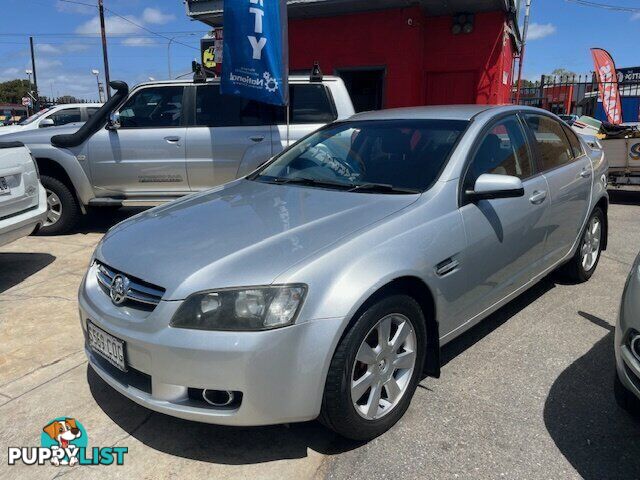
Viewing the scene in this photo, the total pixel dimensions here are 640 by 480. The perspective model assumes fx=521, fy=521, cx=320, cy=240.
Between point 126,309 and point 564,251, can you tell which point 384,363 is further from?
point 564,251

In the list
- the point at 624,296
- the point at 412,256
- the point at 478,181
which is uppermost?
the point at 478,181

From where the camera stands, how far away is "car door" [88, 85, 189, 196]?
20.4 feet

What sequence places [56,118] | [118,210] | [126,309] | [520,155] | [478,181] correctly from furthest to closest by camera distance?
[56,118] → [118,210] → [520,155] → [478,181] → [126,309]

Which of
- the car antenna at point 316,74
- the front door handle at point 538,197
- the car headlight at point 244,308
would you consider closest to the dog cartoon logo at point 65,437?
the car headlight at point 244,308

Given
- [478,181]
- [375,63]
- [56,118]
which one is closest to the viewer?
[478,181]

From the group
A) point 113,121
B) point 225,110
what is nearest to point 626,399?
point 225,110

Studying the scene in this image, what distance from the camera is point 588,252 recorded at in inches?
184

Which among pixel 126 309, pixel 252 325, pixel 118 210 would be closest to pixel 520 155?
pixel 252 325

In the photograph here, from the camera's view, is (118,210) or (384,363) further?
(118,210)

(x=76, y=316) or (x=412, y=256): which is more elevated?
(x=412, y=256)

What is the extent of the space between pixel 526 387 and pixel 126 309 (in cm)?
223

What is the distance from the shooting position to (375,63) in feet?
34.4

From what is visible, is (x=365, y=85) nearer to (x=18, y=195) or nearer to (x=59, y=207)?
(x=59, y=207)

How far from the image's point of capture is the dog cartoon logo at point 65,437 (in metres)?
2.47
